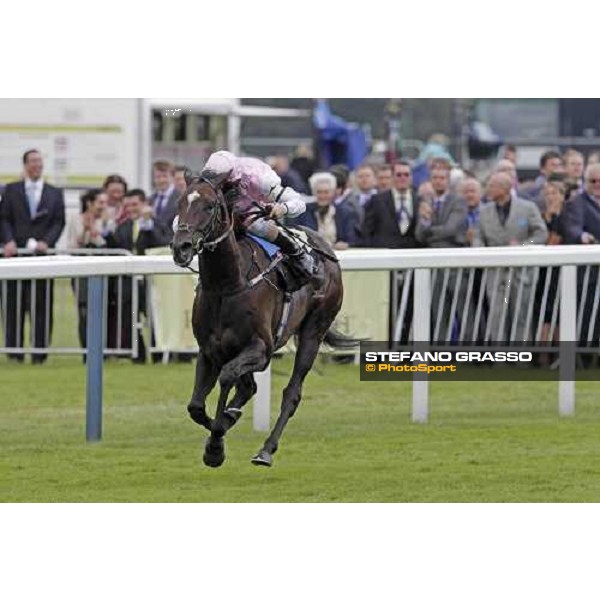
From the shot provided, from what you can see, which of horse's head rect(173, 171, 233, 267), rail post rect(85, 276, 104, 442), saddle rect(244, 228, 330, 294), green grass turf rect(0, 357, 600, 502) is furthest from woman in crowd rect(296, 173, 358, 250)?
horse's head rect(173, 171, 233, 267)

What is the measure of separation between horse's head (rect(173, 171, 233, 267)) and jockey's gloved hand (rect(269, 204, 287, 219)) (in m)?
0.52

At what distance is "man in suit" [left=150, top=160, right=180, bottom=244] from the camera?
17.9 meters

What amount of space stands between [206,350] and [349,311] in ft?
15.6

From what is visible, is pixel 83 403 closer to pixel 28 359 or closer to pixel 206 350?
pixel 28 359

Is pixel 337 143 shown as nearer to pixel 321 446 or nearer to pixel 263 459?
pixel 321 446

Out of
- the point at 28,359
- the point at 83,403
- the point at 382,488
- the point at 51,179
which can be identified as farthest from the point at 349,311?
the point at 51,179

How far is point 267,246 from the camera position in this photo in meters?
10.8

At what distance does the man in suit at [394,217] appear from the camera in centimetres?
1747

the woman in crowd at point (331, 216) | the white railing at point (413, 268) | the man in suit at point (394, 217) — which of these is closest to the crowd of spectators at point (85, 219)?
the woman in crowd at point (331, 216)

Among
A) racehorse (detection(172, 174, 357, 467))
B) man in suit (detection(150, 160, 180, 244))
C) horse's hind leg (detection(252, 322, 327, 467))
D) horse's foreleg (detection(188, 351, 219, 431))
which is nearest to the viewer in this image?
racehorse (detection(172, 174, 357, 467))

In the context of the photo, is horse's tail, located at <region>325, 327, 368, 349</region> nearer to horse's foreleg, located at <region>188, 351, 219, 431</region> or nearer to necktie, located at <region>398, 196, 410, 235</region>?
horse's foreleg, located at <region>188, 351, 219, 431</region>

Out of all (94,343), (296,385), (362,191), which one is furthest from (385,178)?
(296,385)

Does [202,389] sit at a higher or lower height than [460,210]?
lower

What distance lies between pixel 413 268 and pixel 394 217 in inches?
181
